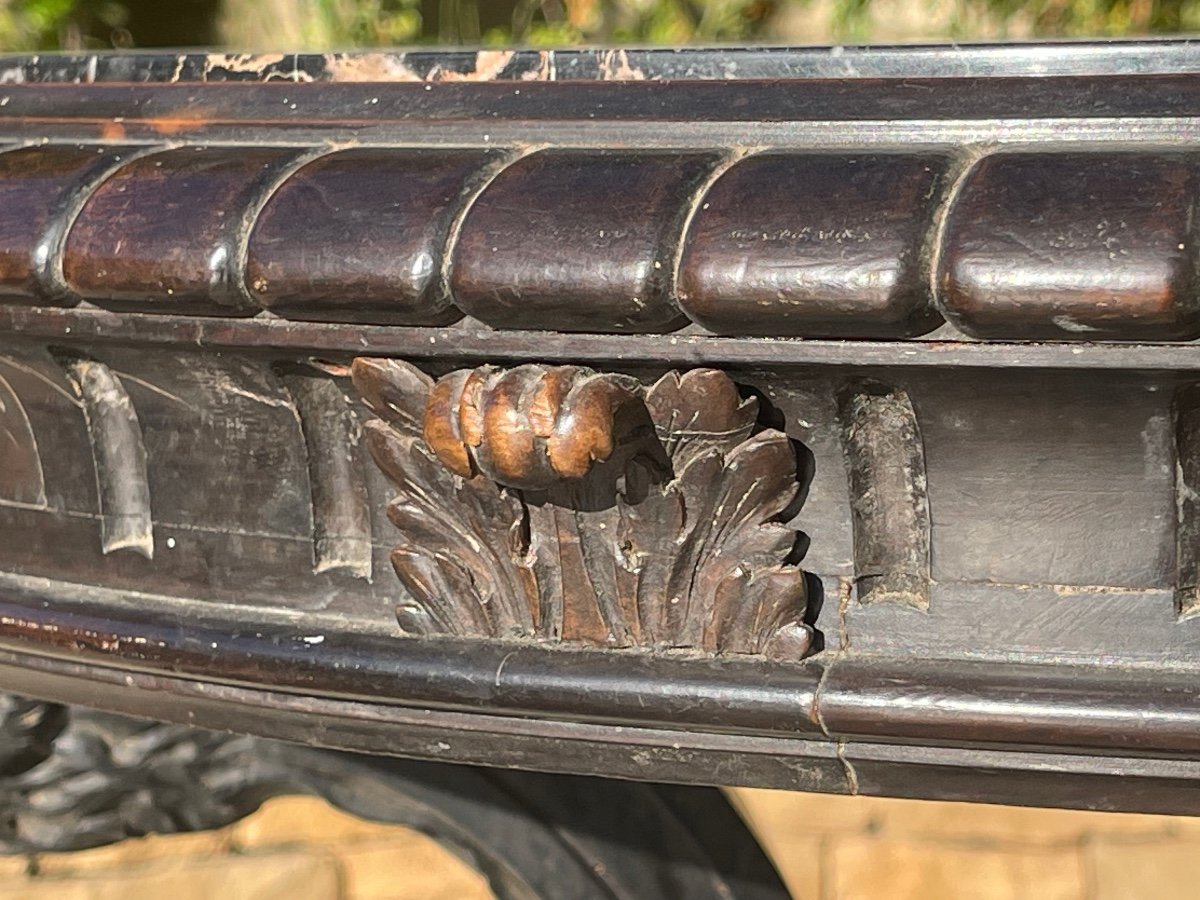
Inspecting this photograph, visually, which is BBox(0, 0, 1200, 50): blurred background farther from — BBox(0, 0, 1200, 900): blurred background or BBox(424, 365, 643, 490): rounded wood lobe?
BBox(424, 365, 643, 490): rounded wood lobe

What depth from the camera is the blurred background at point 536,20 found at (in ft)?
7.40

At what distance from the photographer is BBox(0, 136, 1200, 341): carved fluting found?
15.9 inches

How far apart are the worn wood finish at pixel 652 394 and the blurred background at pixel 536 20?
1.73 metres

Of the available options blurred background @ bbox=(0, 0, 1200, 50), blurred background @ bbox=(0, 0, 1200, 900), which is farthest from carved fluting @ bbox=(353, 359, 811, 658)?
blurred background @ bbox=(0, 0, 1200, 50)

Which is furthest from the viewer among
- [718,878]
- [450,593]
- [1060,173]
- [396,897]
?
[396,897]

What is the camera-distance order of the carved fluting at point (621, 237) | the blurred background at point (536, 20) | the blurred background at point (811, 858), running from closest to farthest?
1. the carved fluting at point (621, 237)
2. the blurred background at point (811, 858)
3. the blurred background at point (536, 20)

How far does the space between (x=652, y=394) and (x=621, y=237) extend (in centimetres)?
6

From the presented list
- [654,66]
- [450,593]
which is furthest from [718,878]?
[654,66]

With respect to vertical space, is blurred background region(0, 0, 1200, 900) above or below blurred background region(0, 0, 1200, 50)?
below

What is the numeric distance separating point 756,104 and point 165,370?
9.0 inches

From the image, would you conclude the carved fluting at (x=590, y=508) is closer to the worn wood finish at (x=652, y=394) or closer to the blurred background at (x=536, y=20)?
the worn wood finish at (x=652, y=394)

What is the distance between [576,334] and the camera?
46 cm

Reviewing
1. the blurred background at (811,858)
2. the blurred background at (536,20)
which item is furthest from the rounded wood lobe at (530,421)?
the blurred background at (536,20)

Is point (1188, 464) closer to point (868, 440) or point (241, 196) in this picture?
point (868, 440)
